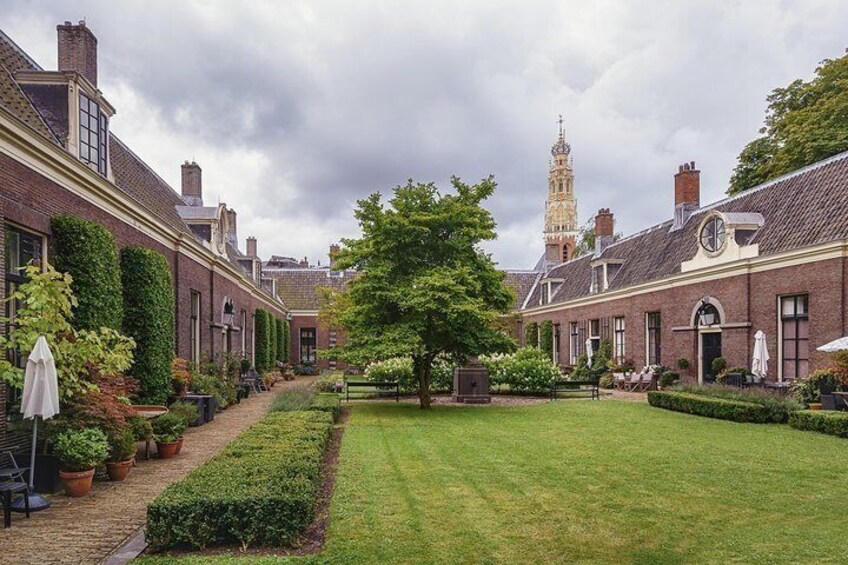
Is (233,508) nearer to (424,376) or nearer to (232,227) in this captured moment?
(424,376)

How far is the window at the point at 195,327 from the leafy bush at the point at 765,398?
16.4m

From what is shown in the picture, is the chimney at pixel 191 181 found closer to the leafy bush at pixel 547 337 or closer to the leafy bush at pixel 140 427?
the leafy bush at pixel 140 427

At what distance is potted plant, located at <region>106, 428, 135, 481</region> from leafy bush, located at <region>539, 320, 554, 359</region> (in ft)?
103

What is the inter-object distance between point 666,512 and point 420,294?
9.63m

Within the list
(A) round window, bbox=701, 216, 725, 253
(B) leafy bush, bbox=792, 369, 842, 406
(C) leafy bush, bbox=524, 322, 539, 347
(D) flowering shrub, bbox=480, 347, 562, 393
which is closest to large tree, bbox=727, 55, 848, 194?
(A) round window, bbox=701, 216, 725, 253

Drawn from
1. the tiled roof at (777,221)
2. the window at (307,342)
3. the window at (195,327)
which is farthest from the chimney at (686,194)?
the window at (307,342)

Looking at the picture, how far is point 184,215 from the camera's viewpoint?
74.8ft

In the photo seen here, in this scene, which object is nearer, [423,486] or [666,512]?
[666,512]

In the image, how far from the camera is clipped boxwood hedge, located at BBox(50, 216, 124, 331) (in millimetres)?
10383

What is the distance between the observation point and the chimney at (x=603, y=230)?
34.1m

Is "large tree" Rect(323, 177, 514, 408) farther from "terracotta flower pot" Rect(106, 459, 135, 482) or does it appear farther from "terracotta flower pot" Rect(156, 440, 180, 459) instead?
"terracotta flower pot" Rect(106, 459, 135, 482)

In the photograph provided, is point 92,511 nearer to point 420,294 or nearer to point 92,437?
point 92,437

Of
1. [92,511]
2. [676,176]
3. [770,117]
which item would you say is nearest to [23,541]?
[92,511]

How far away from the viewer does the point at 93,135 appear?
1234 centimetres
